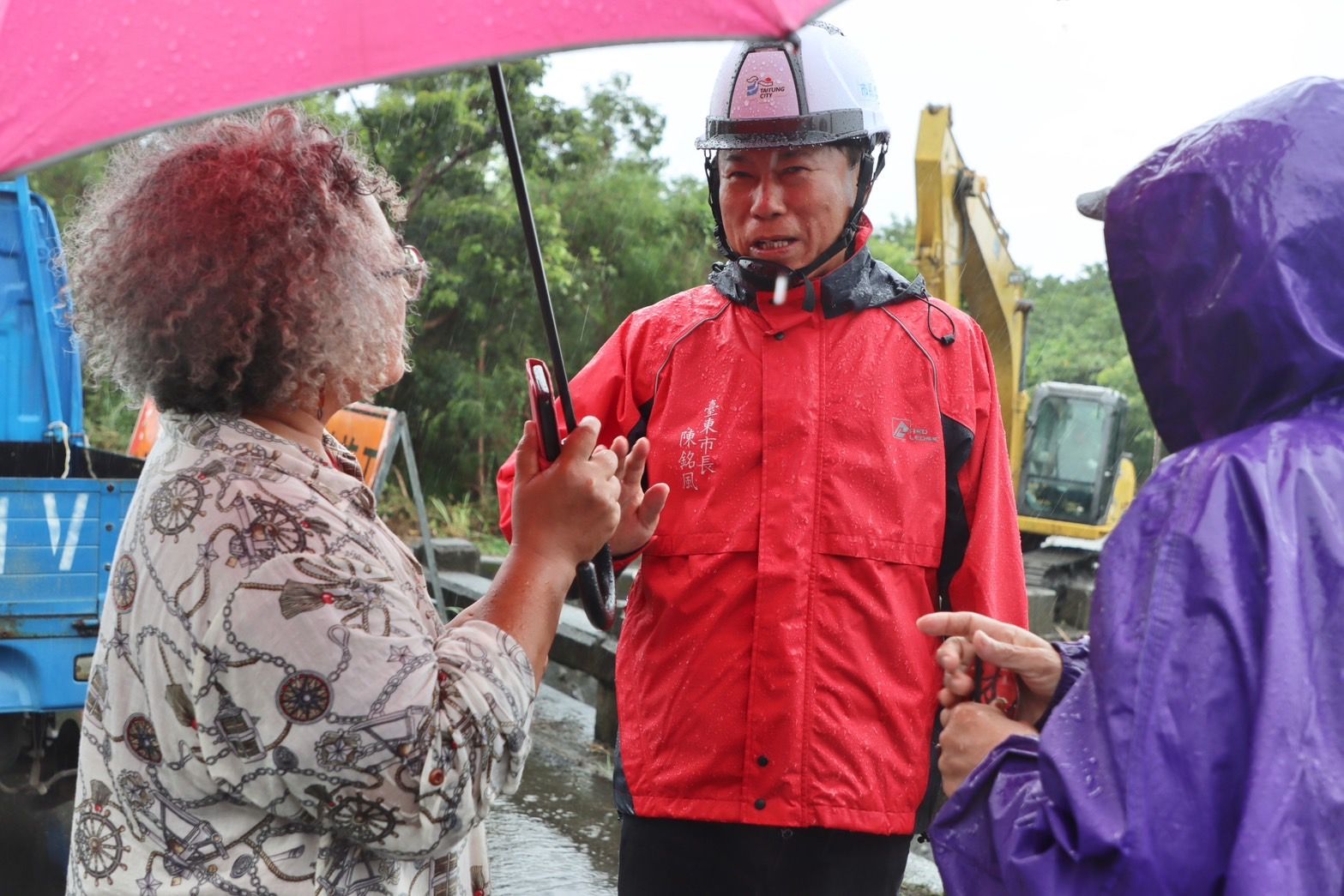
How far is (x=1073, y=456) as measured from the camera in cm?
1227

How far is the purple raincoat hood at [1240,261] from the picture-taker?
→ 143 cm

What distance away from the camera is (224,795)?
166 centimetres

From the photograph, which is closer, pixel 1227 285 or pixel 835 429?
pixel 1227 285

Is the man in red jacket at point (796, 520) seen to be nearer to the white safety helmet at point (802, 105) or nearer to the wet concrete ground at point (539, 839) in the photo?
the white safety helmet at point (802, 105)

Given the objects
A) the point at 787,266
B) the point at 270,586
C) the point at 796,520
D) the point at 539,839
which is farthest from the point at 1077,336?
the point at 270,586

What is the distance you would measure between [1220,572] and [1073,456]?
11.3 metres

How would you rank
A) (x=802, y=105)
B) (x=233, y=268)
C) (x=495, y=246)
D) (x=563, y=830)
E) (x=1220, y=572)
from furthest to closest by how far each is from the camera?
(x=495, y=246) → (x=563, y=830) → (x=802, y=105) → (x=233, y=268) → (x=1220, y=572)

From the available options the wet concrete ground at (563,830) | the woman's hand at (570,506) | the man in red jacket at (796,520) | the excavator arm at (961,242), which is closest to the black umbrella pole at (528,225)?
the woman's hand at (570,506)

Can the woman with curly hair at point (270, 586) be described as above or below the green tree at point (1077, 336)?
above

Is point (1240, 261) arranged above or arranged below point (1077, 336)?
above

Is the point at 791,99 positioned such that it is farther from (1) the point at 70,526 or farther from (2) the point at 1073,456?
(2) the point at 1073,456

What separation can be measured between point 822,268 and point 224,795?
1.63 m

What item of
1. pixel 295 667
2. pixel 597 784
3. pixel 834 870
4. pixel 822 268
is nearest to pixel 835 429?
pixel 822 268

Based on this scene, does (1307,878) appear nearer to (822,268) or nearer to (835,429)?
(835,429)
